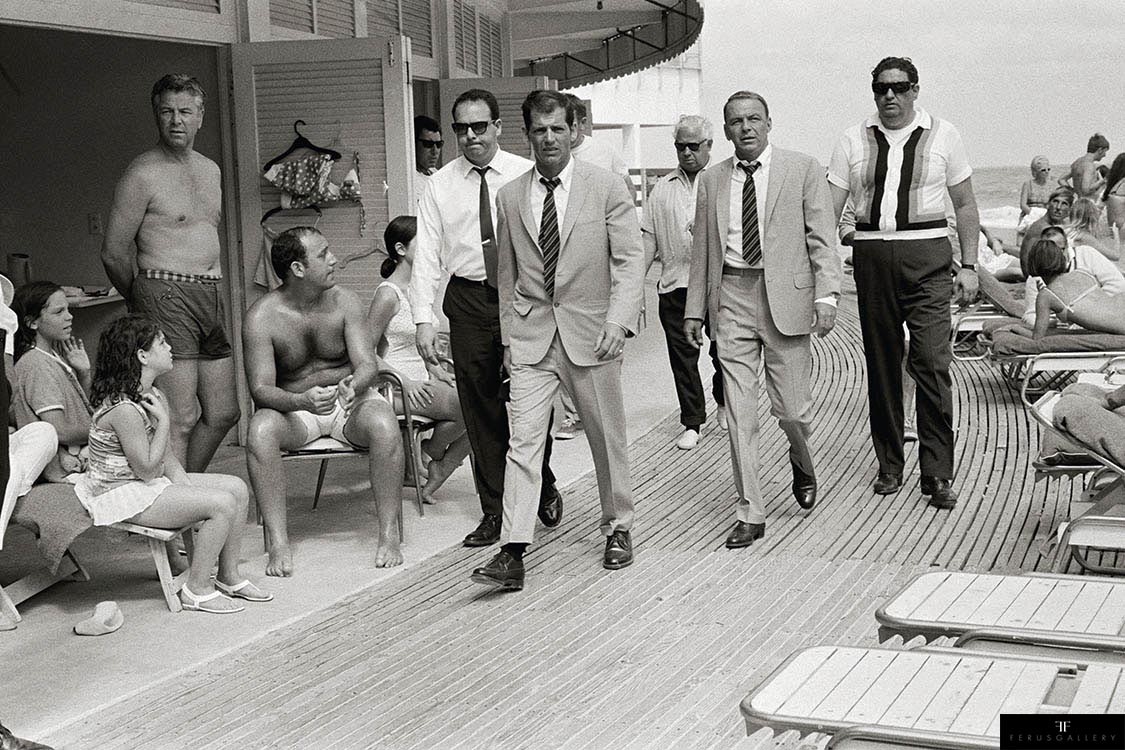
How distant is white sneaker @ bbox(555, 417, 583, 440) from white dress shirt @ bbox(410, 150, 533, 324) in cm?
244

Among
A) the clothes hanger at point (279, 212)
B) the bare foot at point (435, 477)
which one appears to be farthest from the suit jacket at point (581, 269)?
the clothes hanger at point (279, 212)

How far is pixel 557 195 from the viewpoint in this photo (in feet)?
17.1

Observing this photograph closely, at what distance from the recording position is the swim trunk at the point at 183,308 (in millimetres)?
5594

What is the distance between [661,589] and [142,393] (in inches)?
74.6

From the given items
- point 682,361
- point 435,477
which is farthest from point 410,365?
point 682,361

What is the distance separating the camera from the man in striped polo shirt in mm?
6051

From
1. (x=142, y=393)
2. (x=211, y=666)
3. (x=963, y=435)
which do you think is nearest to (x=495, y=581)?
(x=211, y=666)

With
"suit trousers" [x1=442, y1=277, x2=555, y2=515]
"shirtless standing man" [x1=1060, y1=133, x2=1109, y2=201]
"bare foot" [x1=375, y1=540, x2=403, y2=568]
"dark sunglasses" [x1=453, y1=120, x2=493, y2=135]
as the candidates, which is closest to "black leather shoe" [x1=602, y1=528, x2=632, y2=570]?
"suit trousers" [x1=442, y1=277, x2=555, y2=515]

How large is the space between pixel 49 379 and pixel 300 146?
100 inches

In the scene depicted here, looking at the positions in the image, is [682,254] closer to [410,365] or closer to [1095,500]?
[410,365]

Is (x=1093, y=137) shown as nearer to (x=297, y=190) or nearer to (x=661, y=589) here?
(x=297, y=190)

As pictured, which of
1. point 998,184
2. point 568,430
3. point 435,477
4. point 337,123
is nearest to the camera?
point 435,477

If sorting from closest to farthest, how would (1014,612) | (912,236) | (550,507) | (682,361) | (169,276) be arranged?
(1014,612)
(169,276)
(550,507)
(912,236)
(682,361)

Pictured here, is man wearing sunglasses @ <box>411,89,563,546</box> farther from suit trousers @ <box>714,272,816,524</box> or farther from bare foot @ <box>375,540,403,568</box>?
suit trousers @ <box>714,272,816,524</box>
